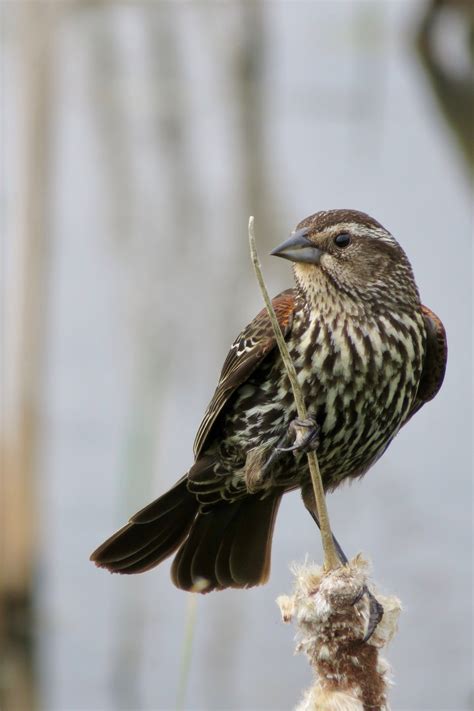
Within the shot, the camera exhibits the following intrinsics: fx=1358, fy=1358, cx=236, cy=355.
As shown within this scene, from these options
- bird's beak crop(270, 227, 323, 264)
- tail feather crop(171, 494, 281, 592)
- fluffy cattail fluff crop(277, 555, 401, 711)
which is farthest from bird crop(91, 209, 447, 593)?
fluffy cattail fluff crop(277, 555, 401, 711)

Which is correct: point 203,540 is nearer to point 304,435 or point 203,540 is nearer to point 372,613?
Result: point 304,435

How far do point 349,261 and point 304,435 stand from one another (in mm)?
369

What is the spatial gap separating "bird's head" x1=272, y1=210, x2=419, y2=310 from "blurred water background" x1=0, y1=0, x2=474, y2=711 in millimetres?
1409

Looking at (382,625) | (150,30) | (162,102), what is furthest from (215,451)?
(162,102)

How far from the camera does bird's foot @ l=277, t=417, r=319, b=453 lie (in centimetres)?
254

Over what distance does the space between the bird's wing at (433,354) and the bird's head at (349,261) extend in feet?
0.27

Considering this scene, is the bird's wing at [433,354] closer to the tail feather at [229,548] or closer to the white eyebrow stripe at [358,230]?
the white eyebrow stripe at [358,230]

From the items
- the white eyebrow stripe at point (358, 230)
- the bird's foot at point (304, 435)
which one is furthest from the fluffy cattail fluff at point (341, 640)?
the white eyebrow stripe at point (358, 230)

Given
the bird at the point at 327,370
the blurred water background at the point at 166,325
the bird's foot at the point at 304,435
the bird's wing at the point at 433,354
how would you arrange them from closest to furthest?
the bird's foot at the point at 304,435 → the bird at the point at 327,370 → the bird's wing at the point at 433,354 → the blurred water background at the point at 166,325

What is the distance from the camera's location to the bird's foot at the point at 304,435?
2545 mm

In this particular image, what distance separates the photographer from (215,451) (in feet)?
9.49

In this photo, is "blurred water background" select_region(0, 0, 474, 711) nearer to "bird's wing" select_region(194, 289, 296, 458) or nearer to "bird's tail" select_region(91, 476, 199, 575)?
"bird's tail" select_region(91, 476, 199, 575)

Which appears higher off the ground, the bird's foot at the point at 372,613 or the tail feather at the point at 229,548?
the tail feather at the point at 229,548

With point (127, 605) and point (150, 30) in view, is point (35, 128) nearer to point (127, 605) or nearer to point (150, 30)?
point (127, 605)
